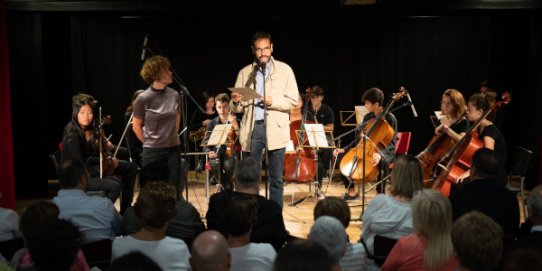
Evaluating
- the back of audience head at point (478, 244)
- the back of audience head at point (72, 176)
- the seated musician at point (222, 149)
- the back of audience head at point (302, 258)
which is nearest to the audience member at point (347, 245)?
the back of audience head at point (478, 244)

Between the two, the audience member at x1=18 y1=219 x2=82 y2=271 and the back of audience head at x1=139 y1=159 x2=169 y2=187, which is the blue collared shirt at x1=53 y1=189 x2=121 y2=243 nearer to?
the back of audience head at x1=139 y1=159 x2=169 y2=187

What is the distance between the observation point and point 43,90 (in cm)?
754

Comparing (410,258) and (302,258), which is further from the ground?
(302,258)

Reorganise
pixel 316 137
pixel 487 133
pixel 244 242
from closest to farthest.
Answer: pixel 244 242
pixel 487 133
pixel 316 137

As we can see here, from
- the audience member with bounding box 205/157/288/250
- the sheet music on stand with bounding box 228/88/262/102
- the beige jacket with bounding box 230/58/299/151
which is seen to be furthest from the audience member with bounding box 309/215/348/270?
the beige jacket with bounding box 230/58/299/151

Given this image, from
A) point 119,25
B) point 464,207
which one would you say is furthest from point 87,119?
point 119,25

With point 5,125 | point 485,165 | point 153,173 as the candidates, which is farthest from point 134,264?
point 5,125

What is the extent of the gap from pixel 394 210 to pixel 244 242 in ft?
3.49

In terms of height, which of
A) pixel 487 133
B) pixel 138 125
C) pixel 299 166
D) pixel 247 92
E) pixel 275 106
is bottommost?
pixel 299 166

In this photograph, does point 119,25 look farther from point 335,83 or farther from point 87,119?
point 87,119

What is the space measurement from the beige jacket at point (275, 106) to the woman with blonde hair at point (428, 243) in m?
2.58

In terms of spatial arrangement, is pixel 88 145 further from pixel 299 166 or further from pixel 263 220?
pixel 263 220

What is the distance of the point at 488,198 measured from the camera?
12.4ft

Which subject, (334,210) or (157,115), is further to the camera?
(157,115)
